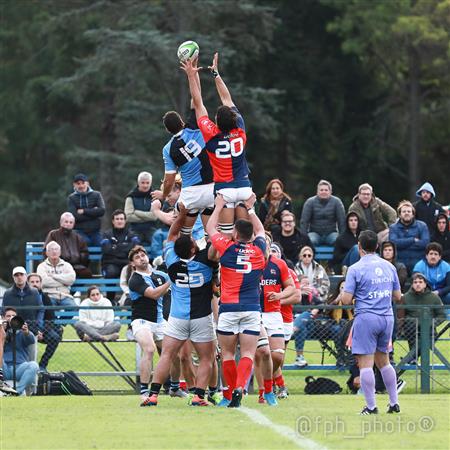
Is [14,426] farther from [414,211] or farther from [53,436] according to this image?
[414,211]

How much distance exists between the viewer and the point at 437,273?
69.4 ft

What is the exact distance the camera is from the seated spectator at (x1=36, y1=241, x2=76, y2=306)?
21.6 m

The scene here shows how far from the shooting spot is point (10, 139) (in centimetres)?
4956

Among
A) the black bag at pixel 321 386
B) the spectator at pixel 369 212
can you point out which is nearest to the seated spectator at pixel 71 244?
the spectator at pixel 369 212

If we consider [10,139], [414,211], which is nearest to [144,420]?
[414,211]

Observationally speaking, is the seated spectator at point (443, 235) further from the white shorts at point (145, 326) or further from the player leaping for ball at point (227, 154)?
the player leaping for ball at point (227, 154)

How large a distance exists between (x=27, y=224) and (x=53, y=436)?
3452 cm

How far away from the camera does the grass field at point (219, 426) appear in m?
11.3

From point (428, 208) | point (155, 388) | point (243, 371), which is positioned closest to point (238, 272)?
point (243, 371)

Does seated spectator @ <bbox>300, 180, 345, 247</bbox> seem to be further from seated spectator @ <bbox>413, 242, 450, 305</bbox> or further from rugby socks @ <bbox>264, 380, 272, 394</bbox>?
rugby socks @ <bbox>264, 380, 272, 394</bbox>

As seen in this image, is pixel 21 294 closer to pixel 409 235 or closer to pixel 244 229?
pixel 409 235

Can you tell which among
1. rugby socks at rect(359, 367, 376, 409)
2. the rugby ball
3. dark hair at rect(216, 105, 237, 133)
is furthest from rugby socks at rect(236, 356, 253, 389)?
the rugby ball

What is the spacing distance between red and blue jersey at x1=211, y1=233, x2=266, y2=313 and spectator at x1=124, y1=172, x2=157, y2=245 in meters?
8.86

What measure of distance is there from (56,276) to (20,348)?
3170 millimetres
